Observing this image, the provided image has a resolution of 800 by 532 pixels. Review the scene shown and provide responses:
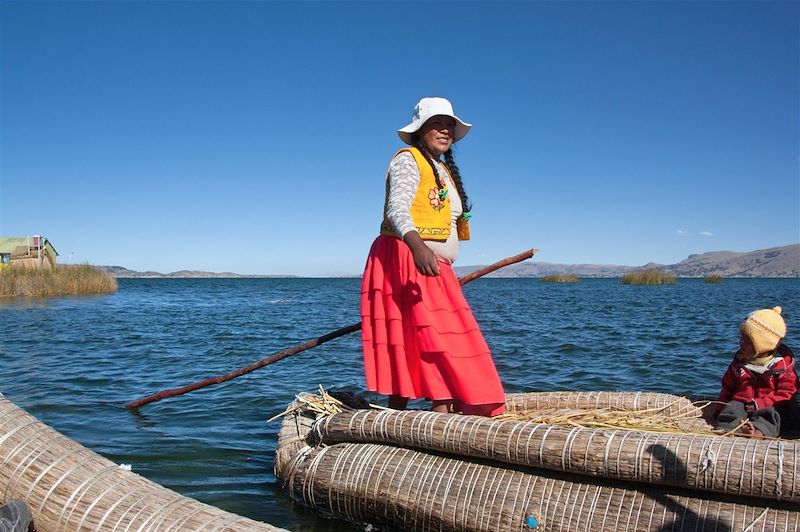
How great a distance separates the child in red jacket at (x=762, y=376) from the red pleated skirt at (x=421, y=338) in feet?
5.18

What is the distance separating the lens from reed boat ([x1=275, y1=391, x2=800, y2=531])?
105 inches

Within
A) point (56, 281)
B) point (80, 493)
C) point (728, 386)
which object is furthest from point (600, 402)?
point (56, 281)

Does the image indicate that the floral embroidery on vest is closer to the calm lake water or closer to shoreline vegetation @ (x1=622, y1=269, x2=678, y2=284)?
the calm lake water

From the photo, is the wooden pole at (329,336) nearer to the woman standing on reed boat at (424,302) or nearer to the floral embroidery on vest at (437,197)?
the woman standing on reed boat at (424,302)

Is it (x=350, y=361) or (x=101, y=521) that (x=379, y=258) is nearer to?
(x=101, y=521)

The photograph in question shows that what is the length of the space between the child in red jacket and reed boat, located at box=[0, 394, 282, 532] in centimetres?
315

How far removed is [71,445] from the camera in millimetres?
2992

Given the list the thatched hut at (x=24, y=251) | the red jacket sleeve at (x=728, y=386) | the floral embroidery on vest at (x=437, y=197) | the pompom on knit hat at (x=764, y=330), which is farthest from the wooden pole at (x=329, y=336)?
the thatched hut at (x=24, y=251)

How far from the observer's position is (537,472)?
318 cm

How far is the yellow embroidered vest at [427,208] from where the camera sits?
3740 millimetres

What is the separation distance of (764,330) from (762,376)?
0.35 metres

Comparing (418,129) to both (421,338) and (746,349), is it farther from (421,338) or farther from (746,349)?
(746,349)

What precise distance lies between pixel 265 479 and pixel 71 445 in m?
1.93

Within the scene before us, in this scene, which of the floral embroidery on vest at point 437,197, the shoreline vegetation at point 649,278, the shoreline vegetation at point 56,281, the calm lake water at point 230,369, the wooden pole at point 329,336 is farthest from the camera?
the shoreline vegetation at point 649,278
